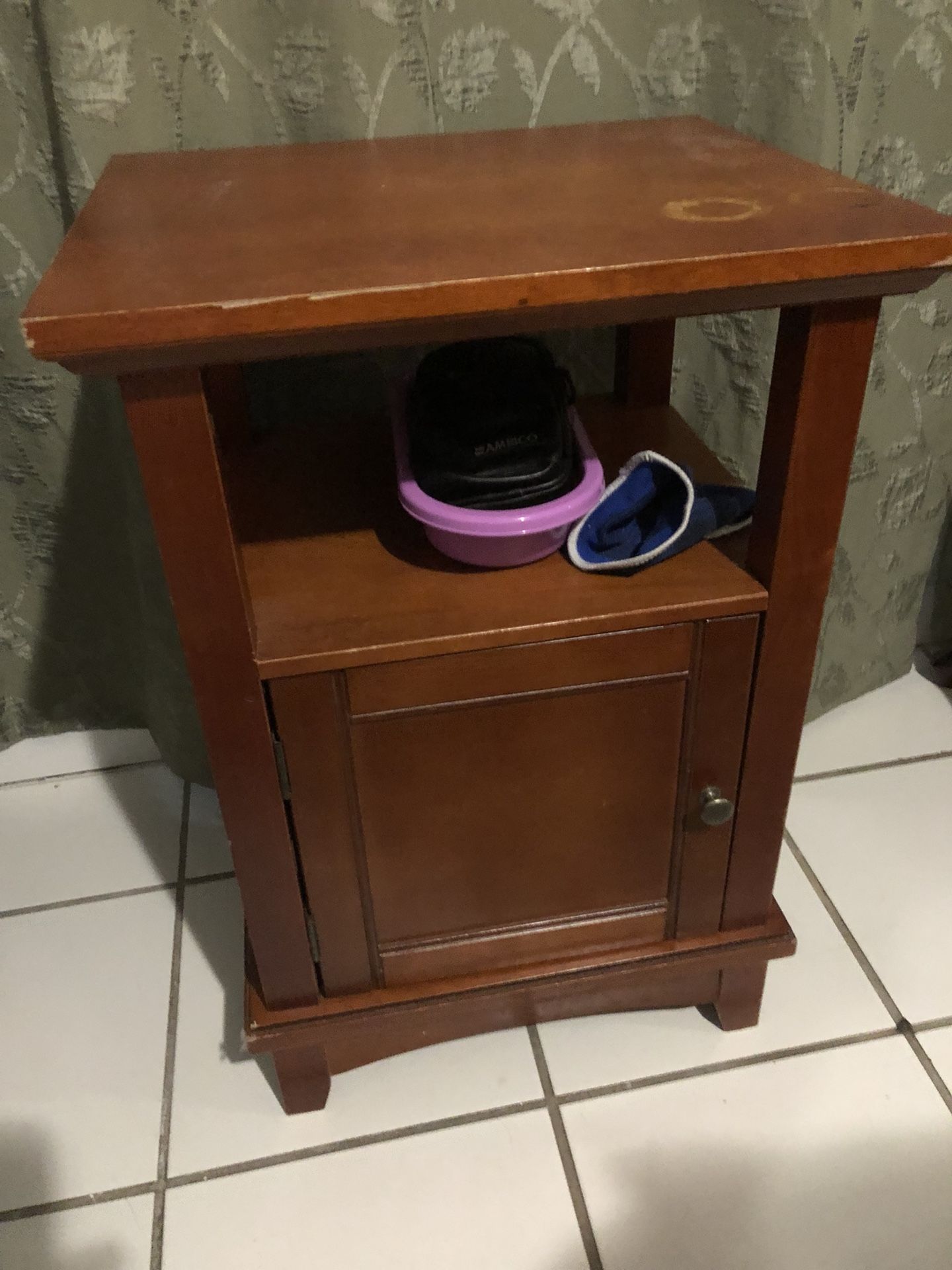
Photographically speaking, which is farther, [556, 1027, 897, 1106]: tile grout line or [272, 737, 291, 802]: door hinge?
[556, 1027, 897, 1106]: tile grout line

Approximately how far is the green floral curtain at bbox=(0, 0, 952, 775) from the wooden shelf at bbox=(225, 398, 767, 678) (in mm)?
233

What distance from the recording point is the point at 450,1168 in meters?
0.87

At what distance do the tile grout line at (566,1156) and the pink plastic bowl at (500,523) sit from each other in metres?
0.51

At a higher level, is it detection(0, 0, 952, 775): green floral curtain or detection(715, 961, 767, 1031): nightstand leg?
detection(0, 0, 952, 775): green floral curtain

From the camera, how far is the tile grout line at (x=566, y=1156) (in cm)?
82

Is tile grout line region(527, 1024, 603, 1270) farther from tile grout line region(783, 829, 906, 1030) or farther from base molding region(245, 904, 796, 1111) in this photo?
tile grout line region(783, 829, 906, 1030)

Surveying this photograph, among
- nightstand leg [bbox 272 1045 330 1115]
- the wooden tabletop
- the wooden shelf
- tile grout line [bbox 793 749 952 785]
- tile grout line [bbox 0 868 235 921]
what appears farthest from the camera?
tile grout line [bbox 793 749 952 785]

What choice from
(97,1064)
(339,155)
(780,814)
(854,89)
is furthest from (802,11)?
(97,1064)

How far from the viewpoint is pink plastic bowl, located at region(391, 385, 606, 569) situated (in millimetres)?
676

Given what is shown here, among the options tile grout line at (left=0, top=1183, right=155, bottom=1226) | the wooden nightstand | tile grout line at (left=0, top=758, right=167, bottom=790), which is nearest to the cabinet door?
the wooden nightstand

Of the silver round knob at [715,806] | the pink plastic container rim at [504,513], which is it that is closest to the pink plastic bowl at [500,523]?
the pink plastic container rim at [504,513]

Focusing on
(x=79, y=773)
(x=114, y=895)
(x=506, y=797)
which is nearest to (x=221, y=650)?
(x=506, y=797)

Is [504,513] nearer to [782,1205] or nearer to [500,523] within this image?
[500,523]

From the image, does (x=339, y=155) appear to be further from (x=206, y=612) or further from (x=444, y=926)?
(x=444, y=926)
